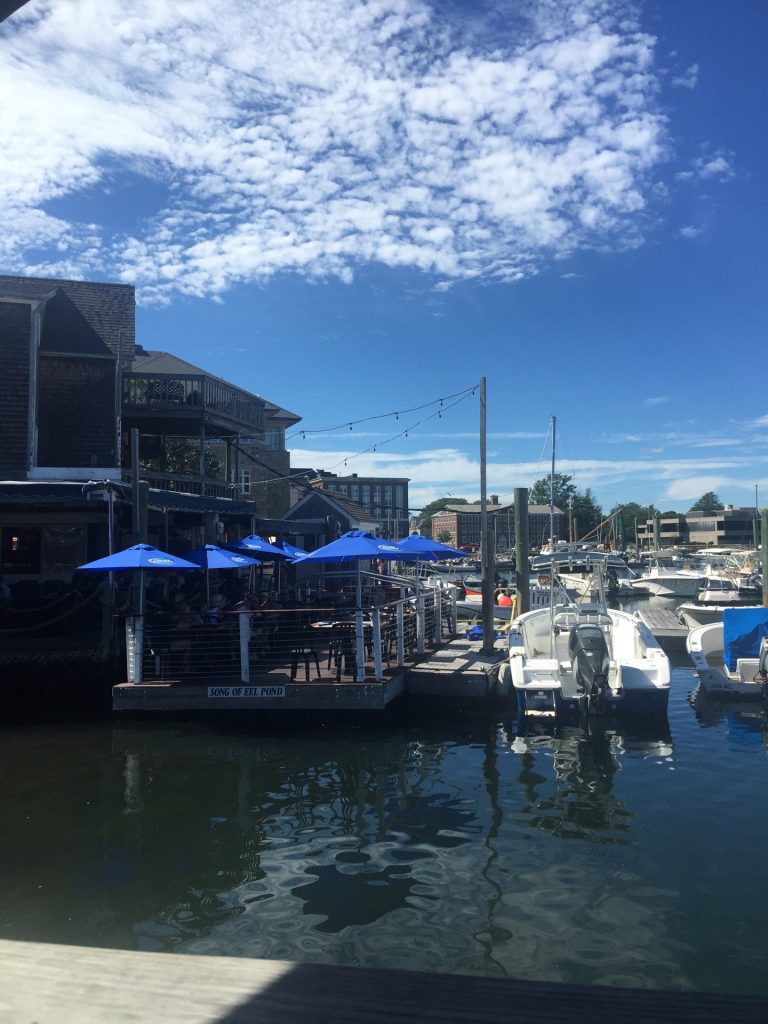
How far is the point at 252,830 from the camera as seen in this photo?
9.07 m

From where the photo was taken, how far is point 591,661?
13297 mm

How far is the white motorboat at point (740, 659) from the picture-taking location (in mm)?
15594

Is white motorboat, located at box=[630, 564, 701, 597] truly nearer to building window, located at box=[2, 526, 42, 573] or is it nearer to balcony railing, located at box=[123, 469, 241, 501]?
balcony railing, located at box=[123, 469, 241, 501]

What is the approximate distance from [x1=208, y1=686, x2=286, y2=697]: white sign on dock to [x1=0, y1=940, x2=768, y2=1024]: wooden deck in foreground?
29.6ft

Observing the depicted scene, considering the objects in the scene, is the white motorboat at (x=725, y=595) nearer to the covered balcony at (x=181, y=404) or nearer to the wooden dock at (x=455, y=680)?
the covered balcony at (x=181, y=404)

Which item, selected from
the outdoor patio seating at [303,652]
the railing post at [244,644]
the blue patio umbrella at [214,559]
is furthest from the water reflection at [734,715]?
the blue patio umbrella at [214,559]

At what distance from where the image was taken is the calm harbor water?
6.43 m

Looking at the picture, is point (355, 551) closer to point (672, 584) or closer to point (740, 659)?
point (740, 659)

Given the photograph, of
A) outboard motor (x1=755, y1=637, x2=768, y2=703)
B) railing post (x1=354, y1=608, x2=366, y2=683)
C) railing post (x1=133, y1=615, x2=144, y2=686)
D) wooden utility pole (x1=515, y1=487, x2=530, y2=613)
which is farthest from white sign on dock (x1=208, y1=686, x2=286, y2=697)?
outboard motor (x1=755, y1=637, x2=768, y2=703)

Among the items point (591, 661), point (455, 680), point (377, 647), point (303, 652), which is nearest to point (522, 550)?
point (455, 680)

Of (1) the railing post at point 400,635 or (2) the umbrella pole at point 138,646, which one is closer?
(2) the umbrella pole at point 138,646

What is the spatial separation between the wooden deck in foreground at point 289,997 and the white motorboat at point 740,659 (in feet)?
42.6

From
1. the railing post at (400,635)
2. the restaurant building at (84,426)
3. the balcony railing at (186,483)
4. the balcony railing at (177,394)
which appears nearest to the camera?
the railing post at (400,635)

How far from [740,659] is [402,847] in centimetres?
1025
